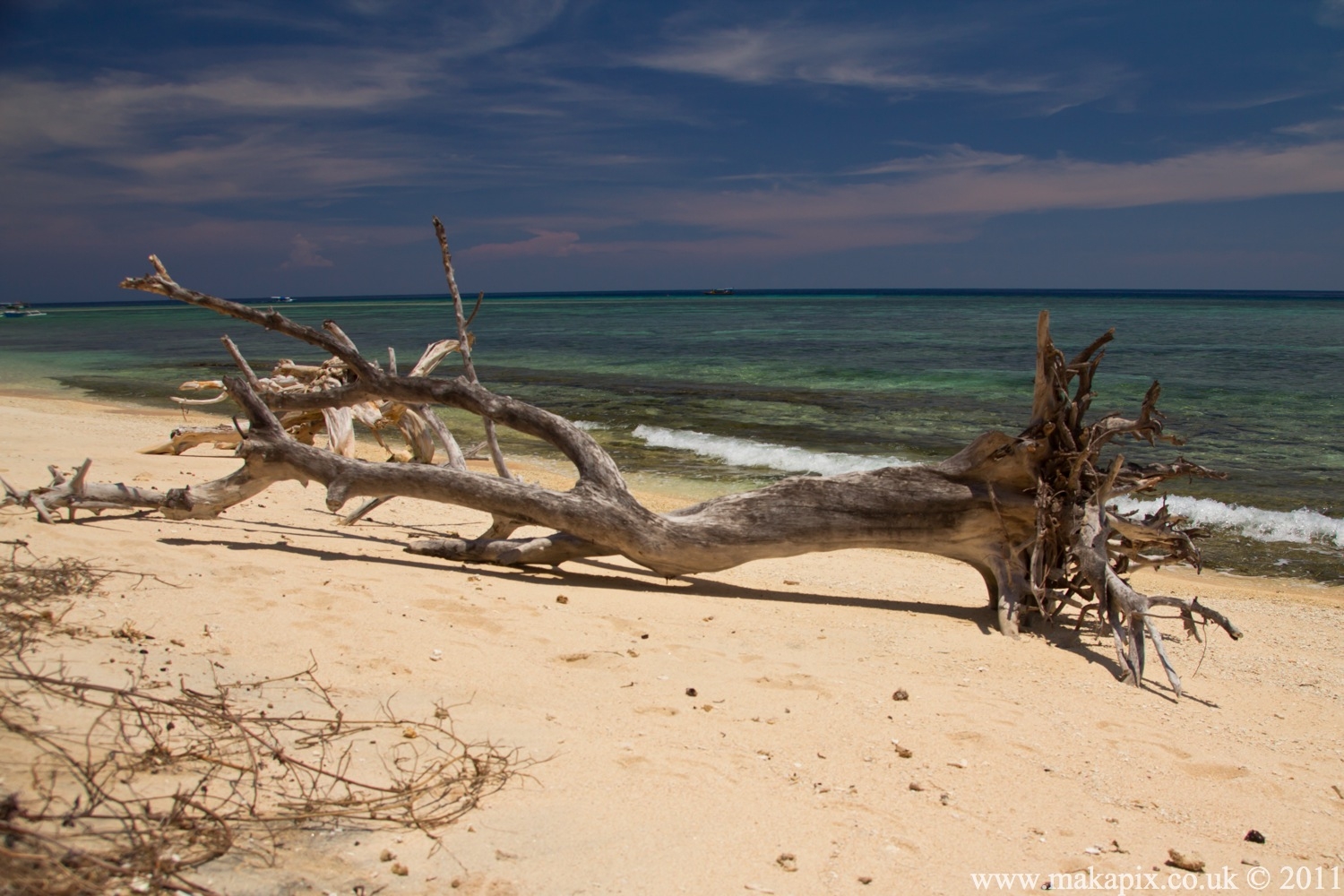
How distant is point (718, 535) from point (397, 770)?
3.10 metres

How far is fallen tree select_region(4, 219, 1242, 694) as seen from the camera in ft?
17.4

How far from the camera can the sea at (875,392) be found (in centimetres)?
1085

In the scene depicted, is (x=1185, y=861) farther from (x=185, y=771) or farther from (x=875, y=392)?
(x=875, y=392)

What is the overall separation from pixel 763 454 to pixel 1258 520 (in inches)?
247

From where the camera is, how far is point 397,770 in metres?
2.99

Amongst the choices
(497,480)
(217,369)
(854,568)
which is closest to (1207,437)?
(854,568)

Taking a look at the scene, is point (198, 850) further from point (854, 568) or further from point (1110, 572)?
point (854, 568)

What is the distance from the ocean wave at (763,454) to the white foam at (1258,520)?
3.08 m

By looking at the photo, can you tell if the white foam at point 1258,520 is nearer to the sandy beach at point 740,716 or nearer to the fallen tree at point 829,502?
the sandy beach at point 740,716

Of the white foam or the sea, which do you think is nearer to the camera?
the white foam

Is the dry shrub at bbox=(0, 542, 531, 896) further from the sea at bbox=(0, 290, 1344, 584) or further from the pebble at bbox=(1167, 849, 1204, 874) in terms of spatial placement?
the sea at bbox=(0, 290, 1344, 584)

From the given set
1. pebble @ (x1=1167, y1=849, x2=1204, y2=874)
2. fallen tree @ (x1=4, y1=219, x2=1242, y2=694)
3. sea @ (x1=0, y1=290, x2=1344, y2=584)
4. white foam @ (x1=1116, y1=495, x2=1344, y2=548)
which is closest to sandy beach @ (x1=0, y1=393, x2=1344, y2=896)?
pebble @ (x1=1167, y1=849, x2=1204, y2=874)

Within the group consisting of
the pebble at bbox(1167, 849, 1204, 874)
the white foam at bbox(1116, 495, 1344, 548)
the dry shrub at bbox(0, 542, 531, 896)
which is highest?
the dry shrub at bbox(0, 542, 531, 896)

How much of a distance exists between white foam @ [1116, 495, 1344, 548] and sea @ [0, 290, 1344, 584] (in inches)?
1.0
